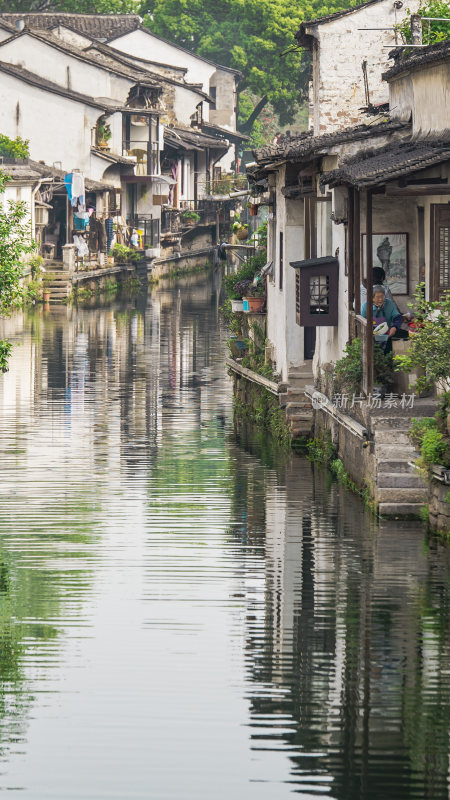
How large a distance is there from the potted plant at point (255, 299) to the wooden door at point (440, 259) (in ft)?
27.8

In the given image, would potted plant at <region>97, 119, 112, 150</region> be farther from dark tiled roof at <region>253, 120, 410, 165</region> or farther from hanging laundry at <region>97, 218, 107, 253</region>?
dark tiled roof at <region>253, 120, 410, 165</region>

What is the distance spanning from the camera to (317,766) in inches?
409

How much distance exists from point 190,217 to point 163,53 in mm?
13313

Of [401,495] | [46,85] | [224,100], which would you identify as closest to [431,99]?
[401,495]

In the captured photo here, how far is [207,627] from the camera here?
13.6 m

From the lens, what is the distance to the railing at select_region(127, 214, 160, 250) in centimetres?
6562

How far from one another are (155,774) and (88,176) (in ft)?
167

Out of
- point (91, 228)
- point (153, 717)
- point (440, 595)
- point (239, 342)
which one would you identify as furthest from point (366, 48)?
point (91, 228)

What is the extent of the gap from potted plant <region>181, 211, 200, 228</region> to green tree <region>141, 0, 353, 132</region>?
20.9m

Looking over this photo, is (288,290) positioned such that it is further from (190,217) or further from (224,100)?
(224,100)

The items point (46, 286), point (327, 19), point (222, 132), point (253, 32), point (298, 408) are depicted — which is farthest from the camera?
point (253, 32)

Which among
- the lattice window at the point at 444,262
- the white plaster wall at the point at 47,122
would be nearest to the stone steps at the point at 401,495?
the lattice window at the point at 444,262

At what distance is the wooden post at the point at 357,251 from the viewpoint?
19.4 meters

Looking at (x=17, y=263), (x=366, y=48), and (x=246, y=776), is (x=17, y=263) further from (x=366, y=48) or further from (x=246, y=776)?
(x=246, y=776)
